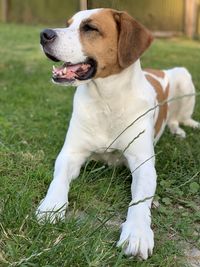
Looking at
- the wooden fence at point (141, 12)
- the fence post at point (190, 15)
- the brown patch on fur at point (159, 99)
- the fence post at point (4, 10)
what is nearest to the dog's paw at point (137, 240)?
the brown patch on fur at point (159, 99)

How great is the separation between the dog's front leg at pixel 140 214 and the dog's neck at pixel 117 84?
0.44 m

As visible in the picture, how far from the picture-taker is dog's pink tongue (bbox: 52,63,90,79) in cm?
325

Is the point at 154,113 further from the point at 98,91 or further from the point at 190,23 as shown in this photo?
the point at 190,23

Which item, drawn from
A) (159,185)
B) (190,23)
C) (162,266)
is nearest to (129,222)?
(162,266)

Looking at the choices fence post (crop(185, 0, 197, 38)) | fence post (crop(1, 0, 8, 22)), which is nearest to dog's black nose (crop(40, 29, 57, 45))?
fence post (crop(185, 0, 197, 38))

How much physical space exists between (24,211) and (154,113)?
1476mm

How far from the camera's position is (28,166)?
11.6ft

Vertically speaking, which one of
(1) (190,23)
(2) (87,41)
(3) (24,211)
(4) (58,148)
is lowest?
(1) (190,23)

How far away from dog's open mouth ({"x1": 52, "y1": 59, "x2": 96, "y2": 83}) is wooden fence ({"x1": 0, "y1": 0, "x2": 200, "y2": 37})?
5037mm

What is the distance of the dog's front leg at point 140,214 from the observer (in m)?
2.50

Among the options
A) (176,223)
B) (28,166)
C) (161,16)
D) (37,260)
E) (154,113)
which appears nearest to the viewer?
(37,260)

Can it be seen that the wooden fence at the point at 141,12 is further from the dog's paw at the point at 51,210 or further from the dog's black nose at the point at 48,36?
the dog's paw at the point at 51,210

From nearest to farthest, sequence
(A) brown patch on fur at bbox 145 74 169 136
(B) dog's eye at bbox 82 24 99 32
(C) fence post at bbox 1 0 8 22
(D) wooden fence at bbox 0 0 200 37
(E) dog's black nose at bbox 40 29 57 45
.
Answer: (E) dog's black nose at bbox 40 29 57 45 → (B) dog's eye at bbox 82 24 99 32 → (A) brown patch on fur at bbox 145 74 169 136 → (D) wooden fence at bbox 0 0 200 37 → (C) fence post at bbox 1 0 8 22

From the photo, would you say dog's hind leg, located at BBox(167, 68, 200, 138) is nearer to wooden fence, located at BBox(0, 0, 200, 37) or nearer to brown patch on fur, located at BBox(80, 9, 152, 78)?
brown patch on fur, located at BBox(80, 9, 152, 78)
